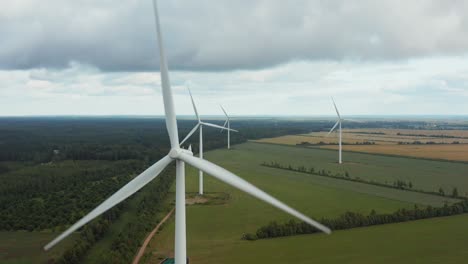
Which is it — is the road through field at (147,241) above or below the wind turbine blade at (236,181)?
below

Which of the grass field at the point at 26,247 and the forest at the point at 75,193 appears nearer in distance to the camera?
the grass field at the point at 26,247

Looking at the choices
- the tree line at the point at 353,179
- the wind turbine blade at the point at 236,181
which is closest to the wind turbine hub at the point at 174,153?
the wind turbine blade at the point at 236,181

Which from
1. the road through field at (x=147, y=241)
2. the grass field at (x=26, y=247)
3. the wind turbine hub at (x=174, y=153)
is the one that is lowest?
the grass field at (x=26, y=247)

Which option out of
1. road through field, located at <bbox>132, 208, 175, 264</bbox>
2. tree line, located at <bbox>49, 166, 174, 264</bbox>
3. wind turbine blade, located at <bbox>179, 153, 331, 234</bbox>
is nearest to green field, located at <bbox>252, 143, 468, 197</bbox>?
tree line, located at <bbox>49, 166, 174, 264</bbox>

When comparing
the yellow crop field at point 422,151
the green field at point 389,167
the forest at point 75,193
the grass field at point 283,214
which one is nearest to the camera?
the grass field at point 283,214

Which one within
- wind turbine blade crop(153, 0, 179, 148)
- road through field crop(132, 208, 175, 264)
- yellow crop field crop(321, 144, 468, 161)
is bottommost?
road through field crop(132, 208, 175, 264)

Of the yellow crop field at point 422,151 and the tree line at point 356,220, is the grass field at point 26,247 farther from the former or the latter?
the yellow crop field at point 422,151

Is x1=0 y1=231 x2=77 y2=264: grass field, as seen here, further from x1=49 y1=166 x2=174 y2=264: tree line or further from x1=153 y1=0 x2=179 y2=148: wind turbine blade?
x1=153 y1=0 x2=179 y2=148: wind turbine blade

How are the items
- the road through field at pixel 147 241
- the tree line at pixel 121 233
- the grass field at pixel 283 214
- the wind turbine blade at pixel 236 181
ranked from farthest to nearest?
the grass field at pixel 283 214 → the tree line at pixel 121 233 → the road through field at pixel 147 241 → the wind turbine blade at pixel 236 181
